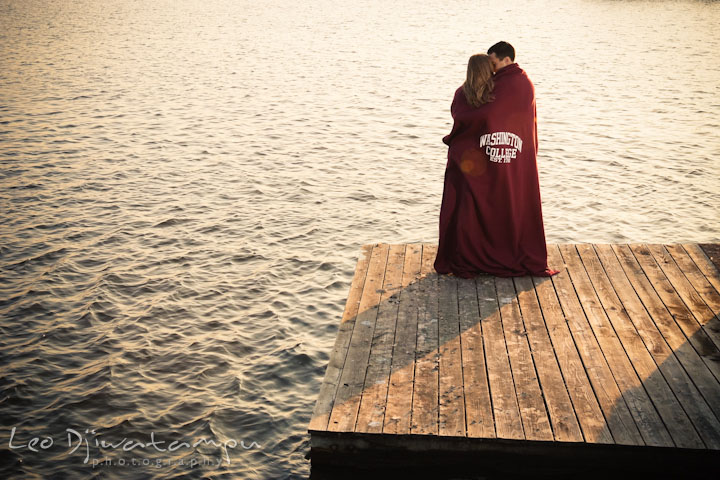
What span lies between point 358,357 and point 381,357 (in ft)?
0.59

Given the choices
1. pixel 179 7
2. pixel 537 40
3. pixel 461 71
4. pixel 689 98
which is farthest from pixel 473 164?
pixel 179 7

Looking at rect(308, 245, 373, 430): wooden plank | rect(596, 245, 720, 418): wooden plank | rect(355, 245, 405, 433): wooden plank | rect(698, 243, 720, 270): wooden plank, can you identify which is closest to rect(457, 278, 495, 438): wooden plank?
rect(355, 245, 405, 433): wooden plank

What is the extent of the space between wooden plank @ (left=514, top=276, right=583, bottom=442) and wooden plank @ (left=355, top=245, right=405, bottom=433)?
1124 millimetres

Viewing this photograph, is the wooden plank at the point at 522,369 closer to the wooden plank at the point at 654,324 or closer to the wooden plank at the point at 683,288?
the wooden plank at the point at 654,324

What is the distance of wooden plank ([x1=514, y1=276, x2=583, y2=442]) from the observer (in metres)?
4.38

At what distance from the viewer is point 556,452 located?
14.3 ft

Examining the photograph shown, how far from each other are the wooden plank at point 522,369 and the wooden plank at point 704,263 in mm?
1936

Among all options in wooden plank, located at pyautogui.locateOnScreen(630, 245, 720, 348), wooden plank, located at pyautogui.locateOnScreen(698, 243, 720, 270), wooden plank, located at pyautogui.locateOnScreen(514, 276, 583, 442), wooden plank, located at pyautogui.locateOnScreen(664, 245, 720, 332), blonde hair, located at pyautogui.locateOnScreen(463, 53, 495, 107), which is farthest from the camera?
wooden plank, located at pyautogui.locateOnScreen(698, 243, 720, 270)

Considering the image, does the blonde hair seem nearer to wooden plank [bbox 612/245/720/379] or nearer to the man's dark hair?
the man's dark hair

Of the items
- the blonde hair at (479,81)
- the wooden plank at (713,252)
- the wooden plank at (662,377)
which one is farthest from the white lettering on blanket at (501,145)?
the wooden plank at (713,252)

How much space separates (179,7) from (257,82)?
2659 cm

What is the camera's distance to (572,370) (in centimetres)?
499

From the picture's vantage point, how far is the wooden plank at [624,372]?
14.0 ft

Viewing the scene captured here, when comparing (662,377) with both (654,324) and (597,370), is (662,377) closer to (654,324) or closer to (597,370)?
(597,370)
